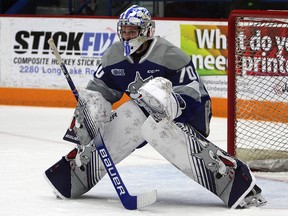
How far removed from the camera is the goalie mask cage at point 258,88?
5199 mm

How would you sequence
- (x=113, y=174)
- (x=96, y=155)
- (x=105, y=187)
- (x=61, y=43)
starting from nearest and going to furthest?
(x=113, y=174), (x=96, y=155), (x=105, y=187), (x=61, y=43)

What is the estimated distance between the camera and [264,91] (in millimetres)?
6070

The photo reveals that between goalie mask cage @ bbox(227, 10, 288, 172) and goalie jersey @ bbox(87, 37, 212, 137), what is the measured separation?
118cm

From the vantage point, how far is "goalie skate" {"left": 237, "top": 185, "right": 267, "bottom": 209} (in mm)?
3918

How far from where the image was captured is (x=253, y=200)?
12.9 feet

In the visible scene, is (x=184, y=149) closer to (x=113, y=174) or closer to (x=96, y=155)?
(x=113, y=174)

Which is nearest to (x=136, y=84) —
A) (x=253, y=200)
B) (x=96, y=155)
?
(x=96, y=155)

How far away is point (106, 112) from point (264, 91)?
2.22 metres

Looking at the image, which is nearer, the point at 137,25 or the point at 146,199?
the point at 146,199

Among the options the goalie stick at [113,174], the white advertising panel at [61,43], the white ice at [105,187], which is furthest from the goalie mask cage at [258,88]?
the white advertising panel at [61,43]

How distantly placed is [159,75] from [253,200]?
616 mm

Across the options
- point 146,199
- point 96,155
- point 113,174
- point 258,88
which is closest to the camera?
point 146,199

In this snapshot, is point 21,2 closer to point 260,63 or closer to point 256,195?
point 260,63

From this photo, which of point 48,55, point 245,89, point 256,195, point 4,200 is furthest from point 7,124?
point 256,195
